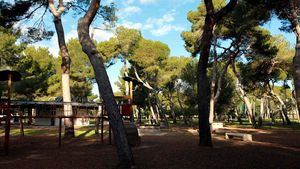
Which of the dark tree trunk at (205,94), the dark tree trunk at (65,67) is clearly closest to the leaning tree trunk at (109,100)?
the dark tree trunk at (205,94)

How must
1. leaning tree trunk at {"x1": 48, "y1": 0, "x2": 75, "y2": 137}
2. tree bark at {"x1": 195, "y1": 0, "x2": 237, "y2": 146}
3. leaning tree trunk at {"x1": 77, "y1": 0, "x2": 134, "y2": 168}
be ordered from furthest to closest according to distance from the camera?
1. leaning tree trunk at {"x1": 48, "y1": 0, "x2": 75, "y2": 137}
2. tree bark at {"x1": 195, "y1": 0, "x2": 237, "y2": 146}
3. leaning tree trunk at {"x1": 77, "y1": 0, "x2": 134, "y2": 168}

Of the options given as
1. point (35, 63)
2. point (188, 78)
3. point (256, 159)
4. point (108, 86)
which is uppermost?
point (35, 63)

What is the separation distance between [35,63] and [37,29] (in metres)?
19.0

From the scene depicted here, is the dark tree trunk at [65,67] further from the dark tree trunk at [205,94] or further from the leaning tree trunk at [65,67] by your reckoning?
the dark tree trunk at [205,94]

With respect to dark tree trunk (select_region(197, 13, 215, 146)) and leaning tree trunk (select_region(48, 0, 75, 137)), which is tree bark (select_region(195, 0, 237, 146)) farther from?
leaning tree trunk (select_region(48, 0, 75, 137))

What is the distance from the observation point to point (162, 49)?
111 ft

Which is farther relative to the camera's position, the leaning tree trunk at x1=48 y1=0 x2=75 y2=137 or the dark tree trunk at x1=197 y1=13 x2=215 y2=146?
the leaning tree trunk at x1=48 y1=0 x2=75 y2=137

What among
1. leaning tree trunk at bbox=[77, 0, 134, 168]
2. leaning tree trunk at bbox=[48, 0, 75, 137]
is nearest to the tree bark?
leaning tree trunk at bbox=[77, 0, 134, 168]

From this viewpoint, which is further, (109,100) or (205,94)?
(205,94)

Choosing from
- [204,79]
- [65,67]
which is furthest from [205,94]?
[65,67]

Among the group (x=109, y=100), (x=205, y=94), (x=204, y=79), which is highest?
(x=204, y=79)

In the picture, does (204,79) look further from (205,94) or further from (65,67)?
(65,67)

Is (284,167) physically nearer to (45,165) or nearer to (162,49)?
(45,165)

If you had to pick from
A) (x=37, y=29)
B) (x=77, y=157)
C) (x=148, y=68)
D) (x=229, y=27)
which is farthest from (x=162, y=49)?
(x=77, y=157)
